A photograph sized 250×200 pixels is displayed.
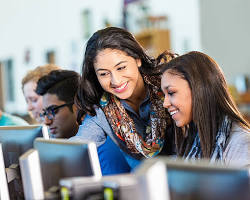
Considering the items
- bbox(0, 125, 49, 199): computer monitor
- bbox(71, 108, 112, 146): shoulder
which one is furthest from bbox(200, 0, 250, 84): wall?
bbox(0, 125, 49, 199): computer monitor

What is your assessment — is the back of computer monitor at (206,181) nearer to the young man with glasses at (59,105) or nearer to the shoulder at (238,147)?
the shoulder at (238,147)

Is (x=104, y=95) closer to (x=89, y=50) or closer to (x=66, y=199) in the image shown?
(x=89, y=50)

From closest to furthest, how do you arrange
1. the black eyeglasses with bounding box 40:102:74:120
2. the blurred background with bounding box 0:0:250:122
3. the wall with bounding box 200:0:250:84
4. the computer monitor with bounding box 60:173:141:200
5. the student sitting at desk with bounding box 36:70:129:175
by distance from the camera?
the computer monitor with bounding box 60:173:141:200 → the student sitting at desk with bounding box 36:70:129:175 → the black eyeglasses with bounding box 40:102:74:120 → the wall with bounding box 200:0:250:84 → the blurred background with bounding box 0:0:250:122

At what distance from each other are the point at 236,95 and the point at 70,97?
336cm

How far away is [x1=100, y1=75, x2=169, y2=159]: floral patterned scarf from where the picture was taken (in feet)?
6.83

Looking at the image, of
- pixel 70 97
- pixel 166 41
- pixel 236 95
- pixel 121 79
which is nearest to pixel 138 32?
pixel 166 41

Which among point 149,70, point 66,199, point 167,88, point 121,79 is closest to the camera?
point 66,199

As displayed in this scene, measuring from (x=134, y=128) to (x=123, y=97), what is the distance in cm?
21

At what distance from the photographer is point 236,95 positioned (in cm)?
539

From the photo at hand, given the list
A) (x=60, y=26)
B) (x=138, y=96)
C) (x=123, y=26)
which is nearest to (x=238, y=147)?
(x=138, y=96)

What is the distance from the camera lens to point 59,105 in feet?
8.10

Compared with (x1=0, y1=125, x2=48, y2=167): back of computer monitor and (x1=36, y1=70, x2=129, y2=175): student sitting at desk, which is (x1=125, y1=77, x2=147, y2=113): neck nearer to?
(x1=36, y1=70, x2=129, y2=175): student sitting at desk

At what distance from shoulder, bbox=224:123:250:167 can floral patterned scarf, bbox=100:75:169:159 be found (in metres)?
0.57

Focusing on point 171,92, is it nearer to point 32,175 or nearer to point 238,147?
point 238,147
